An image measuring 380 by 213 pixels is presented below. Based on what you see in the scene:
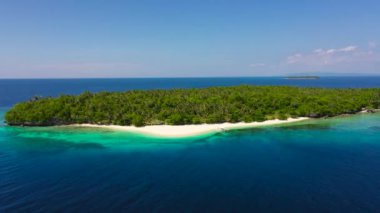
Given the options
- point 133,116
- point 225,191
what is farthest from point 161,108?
point 225,191

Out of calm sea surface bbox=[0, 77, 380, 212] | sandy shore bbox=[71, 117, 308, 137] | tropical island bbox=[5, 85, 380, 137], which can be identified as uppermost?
tropical island bbox=[5, 85, 380, 137]

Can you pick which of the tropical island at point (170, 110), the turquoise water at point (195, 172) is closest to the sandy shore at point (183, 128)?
the tropical island at point (170, 110)

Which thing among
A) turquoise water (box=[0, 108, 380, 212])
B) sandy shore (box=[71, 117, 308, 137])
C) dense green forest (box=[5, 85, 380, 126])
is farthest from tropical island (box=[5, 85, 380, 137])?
turquoise water (box=[0, 108, 380, 212])

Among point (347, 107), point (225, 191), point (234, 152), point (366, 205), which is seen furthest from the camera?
point (347, 107)

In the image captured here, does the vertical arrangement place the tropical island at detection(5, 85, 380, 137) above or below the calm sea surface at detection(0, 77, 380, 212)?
above

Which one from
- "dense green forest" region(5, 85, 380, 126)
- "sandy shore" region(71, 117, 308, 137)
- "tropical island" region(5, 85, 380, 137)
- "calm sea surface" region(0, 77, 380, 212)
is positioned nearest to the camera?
"calm sea surface" region(0, 77, 380, 212)

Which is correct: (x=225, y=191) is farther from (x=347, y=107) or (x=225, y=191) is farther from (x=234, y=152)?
(x=347, y=107)

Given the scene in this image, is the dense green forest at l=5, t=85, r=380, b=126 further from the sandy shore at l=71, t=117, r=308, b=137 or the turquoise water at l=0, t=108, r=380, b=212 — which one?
the turquoise water at l=0, t=108, r=380, b=212
